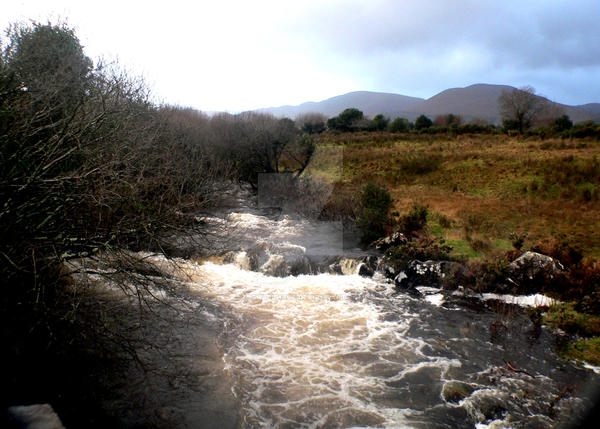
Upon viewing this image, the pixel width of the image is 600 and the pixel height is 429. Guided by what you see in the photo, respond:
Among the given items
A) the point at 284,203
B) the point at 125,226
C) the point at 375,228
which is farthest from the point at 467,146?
the point at 125,226

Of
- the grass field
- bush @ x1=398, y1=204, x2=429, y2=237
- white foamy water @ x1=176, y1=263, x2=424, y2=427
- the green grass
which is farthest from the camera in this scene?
bush @ x1=398, y1=204, x2=429, y2=237

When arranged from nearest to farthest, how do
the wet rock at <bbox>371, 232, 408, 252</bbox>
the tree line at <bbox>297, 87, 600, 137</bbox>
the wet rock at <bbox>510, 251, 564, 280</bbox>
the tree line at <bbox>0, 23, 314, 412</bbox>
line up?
the tree line at <bbox>0, 23, 314, 412</bbox>, the wet rock at <bbox>510, 251, 564, 280</bbox>, the wet rock at <bbox>371, 232, 408, 252</bbox>, the tree line at <bbox>297, 87, 600, 137</bbox>

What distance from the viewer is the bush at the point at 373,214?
1343 centimetres

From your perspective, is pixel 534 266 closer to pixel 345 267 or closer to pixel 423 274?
pixel 423 274

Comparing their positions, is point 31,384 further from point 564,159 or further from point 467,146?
point 467,146

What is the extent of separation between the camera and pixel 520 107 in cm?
3659

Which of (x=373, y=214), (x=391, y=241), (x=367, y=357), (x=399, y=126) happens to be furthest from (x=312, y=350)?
(x=399, y=126)

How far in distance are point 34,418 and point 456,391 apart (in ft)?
17.9

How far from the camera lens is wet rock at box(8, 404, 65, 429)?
3.00 metres

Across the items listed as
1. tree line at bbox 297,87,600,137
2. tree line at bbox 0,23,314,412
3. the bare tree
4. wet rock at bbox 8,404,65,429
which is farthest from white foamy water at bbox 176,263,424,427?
the bare tree

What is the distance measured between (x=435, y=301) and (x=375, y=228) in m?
4.40

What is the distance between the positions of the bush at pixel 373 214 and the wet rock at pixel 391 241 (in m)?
0.54

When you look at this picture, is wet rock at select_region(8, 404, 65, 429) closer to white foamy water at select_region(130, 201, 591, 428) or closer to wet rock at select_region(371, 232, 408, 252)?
white foamy water at select_region(130, 201, 591, 428)

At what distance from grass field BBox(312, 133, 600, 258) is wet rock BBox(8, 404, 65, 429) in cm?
1066
